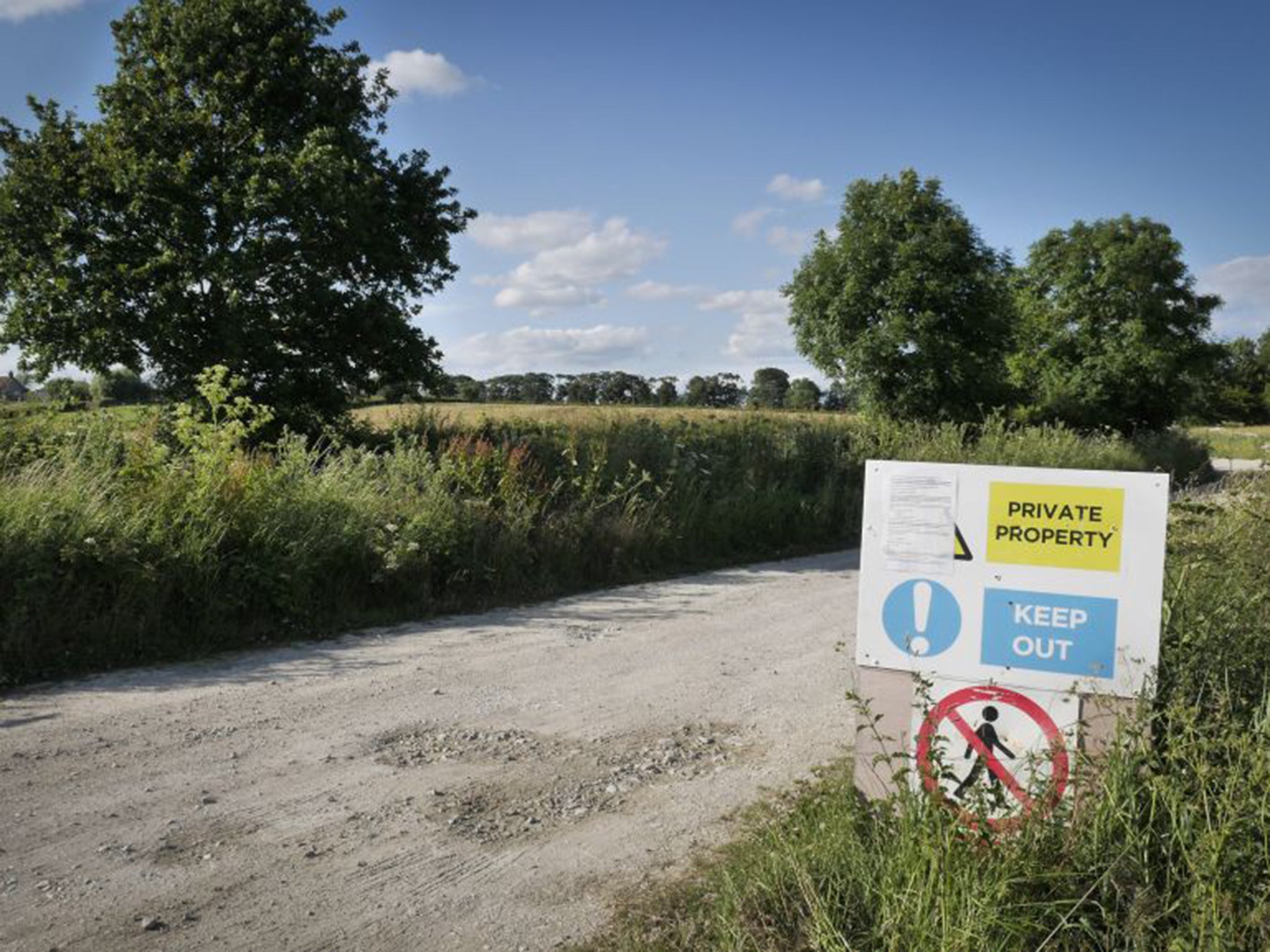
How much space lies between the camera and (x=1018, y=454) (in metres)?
19.4

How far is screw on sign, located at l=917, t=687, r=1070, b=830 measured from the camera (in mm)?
3391

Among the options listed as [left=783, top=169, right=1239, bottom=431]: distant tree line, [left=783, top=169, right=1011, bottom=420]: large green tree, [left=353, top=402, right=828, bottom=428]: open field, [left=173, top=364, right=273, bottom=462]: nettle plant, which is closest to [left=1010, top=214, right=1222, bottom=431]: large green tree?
[left=783, top=169, right=1239, bottom=431]: distant tree line

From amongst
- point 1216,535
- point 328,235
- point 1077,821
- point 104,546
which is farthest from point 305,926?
point 328,235

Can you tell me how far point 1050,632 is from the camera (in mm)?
3623

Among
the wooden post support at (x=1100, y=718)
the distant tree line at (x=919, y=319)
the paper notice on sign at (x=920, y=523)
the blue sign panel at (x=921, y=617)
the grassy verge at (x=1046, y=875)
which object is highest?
the distant tree line at (x=919, y=319)

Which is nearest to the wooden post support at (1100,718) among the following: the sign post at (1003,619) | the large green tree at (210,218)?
the sign post at (1003,619)

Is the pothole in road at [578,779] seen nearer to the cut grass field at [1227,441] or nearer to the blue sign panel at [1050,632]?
the blue sign panel at [1050,632]

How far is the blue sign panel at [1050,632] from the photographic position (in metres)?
3.54

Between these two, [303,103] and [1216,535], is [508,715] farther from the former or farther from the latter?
[303,103]

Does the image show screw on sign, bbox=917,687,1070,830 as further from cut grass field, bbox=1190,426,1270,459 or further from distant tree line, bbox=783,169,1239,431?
cut grass field, bbox=1190,426,1270,459

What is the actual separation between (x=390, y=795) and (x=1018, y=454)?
17.5m

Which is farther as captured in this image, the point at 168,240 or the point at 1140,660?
the point at 168,240

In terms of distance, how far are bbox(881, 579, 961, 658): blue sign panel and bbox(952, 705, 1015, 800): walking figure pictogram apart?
0.32 m

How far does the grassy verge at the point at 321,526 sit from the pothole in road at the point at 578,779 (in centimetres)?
362
